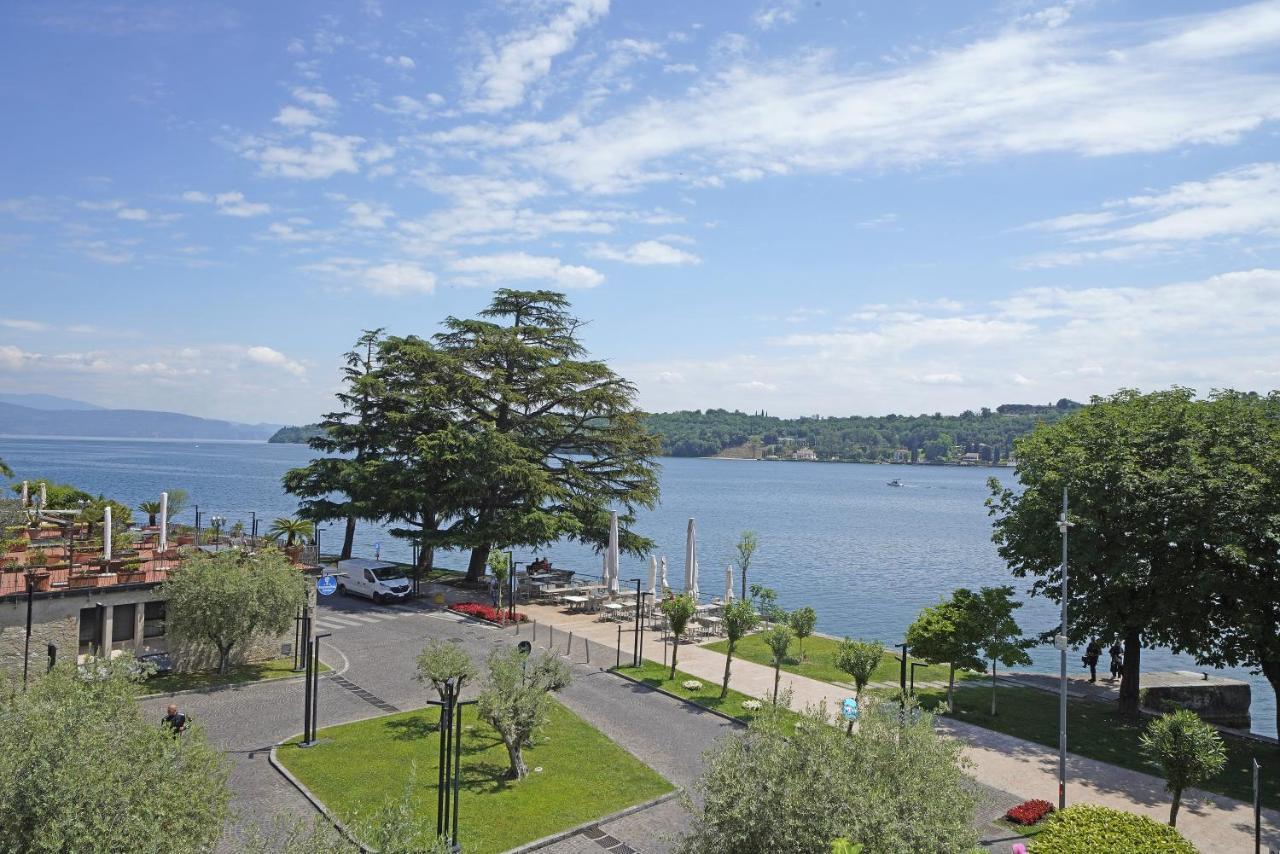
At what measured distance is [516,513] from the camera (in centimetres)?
3972

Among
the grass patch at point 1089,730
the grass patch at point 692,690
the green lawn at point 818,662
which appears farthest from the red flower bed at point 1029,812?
the green lawn at point 818,662

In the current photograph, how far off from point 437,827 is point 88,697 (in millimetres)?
6544

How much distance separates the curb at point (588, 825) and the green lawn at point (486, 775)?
0.54ft

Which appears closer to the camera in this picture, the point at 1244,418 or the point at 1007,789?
the point at 1007,789

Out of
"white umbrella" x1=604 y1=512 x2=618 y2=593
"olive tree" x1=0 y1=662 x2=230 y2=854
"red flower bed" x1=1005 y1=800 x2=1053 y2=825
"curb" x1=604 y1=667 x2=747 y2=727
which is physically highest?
"olive tree" x1=0 y1=662 x2=230 y2=854

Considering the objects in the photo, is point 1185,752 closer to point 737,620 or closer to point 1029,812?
point 1029,812

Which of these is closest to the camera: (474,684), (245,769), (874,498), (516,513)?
(245,769)

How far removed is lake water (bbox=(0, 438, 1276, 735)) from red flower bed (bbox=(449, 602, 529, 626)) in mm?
16026

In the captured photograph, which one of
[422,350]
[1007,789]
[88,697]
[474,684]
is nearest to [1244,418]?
[1007,789]

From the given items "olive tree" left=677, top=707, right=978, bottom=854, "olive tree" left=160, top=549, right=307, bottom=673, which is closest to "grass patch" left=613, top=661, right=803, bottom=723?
Answer: "olive tree" left=160, top=549, right=307, bottom=673

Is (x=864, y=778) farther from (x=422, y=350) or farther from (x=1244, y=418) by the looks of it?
(x=422, y=350)

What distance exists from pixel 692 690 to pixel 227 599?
14.2 meters

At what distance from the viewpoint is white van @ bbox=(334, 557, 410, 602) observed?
37500mm

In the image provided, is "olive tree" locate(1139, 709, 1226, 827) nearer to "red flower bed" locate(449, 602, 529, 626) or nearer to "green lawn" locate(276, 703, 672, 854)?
"green lawn" locate(276, 703, 672, 854)
